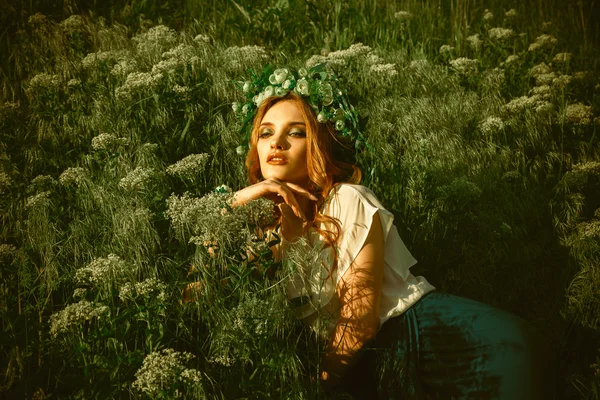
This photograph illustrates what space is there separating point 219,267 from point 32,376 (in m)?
0.84

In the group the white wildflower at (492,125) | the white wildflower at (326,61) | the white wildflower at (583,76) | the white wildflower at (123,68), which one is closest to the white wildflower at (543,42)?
the white wildflower at (583,76)

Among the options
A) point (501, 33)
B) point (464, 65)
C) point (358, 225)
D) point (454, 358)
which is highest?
point (501, 33)

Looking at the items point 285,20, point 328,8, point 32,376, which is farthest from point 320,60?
point 32,376

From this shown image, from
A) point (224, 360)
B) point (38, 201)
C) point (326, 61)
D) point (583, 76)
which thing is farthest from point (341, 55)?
point (224, 360)

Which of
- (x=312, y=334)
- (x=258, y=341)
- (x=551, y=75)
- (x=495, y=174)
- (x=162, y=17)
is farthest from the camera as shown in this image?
(x=162, y=17)

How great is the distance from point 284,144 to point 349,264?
2.37ft

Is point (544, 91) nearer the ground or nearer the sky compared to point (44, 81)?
nearer the ground

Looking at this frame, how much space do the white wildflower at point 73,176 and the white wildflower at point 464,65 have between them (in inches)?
117

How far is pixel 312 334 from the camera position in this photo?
2.57m

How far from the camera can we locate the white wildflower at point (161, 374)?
6.46 feet

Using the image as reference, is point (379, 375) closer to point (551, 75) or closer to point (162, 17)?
point (551, 75)

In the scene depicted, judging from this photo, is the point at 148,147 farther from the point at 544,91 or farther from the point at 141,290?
the point at 544,91

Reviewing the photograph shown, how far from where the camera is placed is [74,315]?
7.22 feet

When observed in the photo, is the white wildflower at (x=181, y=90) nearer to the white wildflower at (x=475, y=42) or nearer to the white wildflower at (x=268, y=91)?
the white wildflower at (x=268, y=91)
